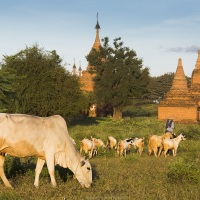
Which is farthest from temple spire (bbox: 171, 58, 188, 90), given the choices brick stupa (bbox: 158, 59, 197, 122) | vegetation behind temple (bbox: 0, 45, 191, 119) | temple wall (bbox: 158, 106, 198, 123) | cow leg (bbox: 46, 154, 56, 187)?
cow leg (bbox: 46, 154, 56, 187)

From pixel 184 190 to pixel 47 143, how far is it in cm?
286

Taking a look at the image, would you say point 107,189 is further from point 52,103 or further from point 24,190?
point 52,103

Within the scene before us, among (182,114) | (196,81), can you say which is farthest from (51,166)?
(196,81)

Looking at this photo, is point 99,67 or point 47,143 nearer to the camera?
point 47,143

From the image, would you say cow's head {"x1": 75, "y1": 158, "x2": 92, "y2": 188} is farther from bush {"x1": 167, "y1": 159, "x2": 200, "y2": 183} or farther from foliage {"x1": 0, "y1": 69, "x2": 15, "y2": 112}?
foliage {"x1": 0, "y1": 69, "x2": 15, "y2": 112}

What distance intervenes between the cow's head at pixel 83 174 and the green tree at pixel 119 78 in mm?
34861

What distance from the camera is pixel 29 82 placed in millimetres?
28906

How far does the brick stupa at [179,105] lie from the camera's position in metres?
37.6

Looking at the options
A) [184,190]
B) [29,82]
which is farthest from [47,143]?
[29,82]

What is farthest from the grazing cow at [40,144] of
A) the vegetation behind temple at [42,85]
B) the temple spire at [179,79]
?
the temple spire at [179,79]

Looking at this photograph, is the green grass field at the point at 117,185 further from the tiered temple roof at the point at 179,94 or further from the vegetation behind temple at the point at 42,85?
the tiered temple roof at the point at 179,94

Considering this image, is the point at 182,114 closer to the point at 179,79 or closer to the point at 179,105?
the point at 179,105

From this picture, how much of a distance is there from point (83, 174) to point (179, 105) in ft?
103

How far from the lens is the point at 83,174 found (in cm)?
758
